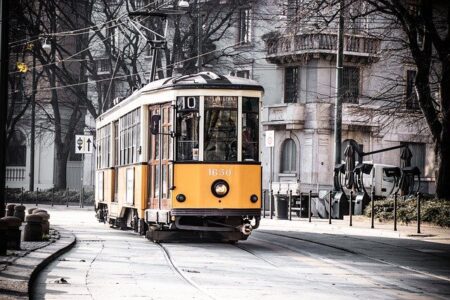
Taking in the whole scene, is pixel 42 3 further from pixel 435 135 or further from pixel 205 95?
pixel 205 95

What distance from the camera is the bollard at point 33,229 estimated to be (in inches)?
849

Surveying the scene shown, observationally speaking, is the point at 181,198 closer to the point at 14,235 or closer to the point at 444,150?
the point at 14,235

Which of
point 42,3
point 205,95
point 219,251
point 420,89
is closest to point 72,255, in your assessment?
point 219,251

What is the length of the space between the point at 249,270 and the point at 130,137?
9892 millimetres

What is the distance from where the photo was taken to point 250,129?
70.8 feet

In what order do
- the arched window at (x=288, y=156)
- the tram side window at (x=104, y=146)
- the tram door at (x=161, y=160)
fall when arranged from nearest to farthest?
the tram door at (x=161, y=160), the tram side window at (x=104, y=146), the arched window at (x=288, y=156)

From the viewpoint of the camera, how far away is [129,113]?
2592 centimetres

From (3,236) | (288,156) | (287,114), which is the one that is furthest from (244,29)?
(3,236)

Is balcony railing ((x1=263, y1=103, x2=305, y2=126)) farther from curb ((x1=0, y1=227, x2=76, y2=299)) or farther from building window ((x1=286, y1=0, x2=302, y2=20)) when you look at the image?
curb ((x1=0, y1=227, x2=76, y2=299))

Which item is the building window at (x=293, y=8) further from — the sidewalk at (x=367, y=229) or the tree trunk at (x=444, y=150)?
the sidewalk at (x=367, y=229)

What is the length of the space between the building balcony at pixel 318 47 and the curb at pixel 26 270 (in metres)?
33.3

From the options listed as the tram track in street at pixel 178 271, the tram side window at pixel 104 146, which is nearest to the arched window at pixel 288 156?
the tram side window at pixel 104 146

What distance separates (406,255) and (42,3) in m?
34.6

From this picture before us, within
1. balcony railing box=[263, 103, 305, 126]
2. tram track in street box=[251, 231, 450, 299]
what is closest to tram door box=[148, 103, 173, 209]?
Result: tram track in street box=[251, 231, 450, 299]
